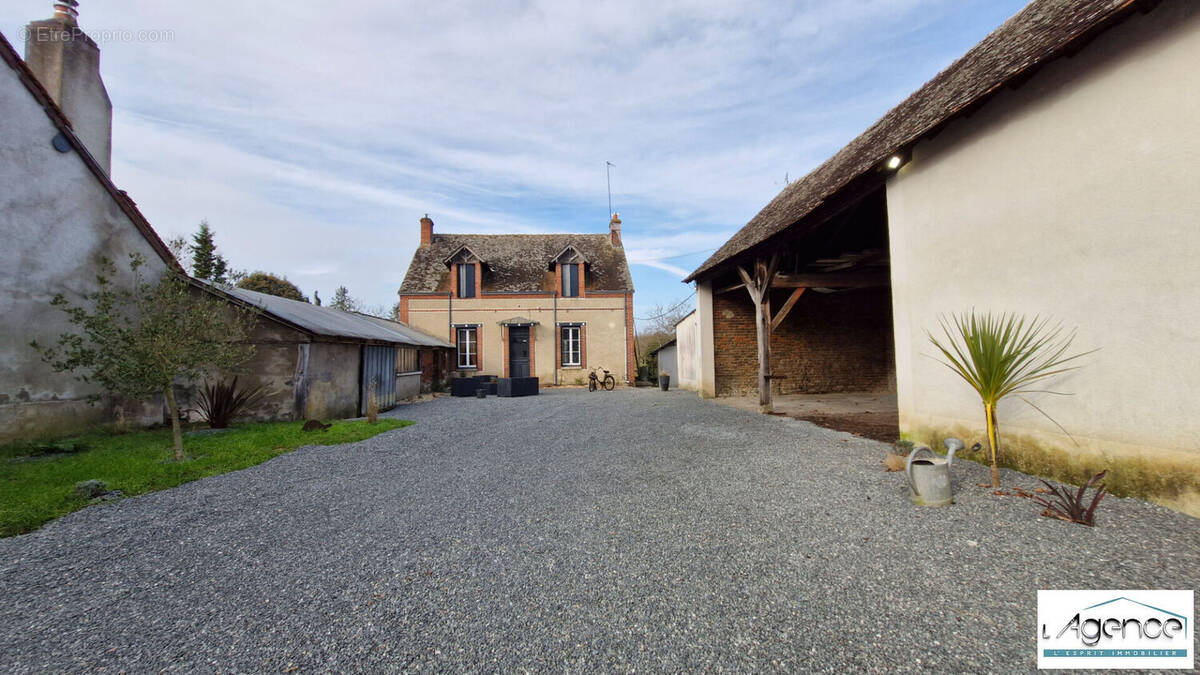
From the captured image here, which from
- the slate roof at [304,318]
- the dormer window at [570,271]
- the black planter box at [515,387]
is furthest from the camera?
the dormer window at [570,271]

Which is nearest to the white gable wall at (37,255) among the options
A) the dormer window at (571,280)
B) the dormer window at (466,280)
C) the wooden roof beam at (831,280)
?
the wooden roof beam at (831,280)

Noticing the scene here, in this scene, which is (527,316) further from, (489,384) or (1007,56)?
(1007,56)

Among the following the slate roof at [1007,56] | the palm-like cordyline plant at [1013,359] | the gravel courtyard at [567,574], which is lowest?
the gravel courtyard at [567,574]

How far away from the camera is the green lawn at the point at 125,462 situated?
3.84m

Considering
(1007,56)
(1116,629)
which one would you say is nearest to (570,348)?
(1007,56)

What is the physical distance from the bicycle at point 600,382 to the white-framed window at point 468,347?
4.71m

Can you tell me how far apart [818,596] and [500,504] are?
8.30 feet

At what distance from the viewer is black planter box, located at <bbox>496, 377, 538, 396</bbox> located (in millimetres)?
14836

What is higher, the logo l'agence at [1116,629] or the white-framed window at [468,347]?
the white-framed window at [468,347]

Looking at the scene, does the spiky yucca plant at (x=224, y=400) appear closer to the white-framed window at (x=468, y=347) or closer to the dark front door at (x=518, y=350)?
the white-framed window at (x=468, y=347)

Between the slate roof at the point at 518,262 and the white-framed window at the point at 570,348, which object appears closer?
the white-framed window at the point at 570,348

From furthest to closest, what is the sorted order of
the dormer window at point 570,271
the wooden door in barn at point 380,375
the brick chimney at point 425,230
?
1. the brick chimney at point 425,230
2. the dormer window at point 570,271
3. the wooden door in barn at point 380,375

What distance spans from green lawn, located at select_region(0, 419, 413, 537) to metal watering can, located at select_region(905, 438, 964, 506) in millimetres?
6745

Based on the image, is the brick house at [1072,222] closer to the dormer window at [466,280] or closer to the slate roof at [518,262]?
the slate roof at [518,262]
